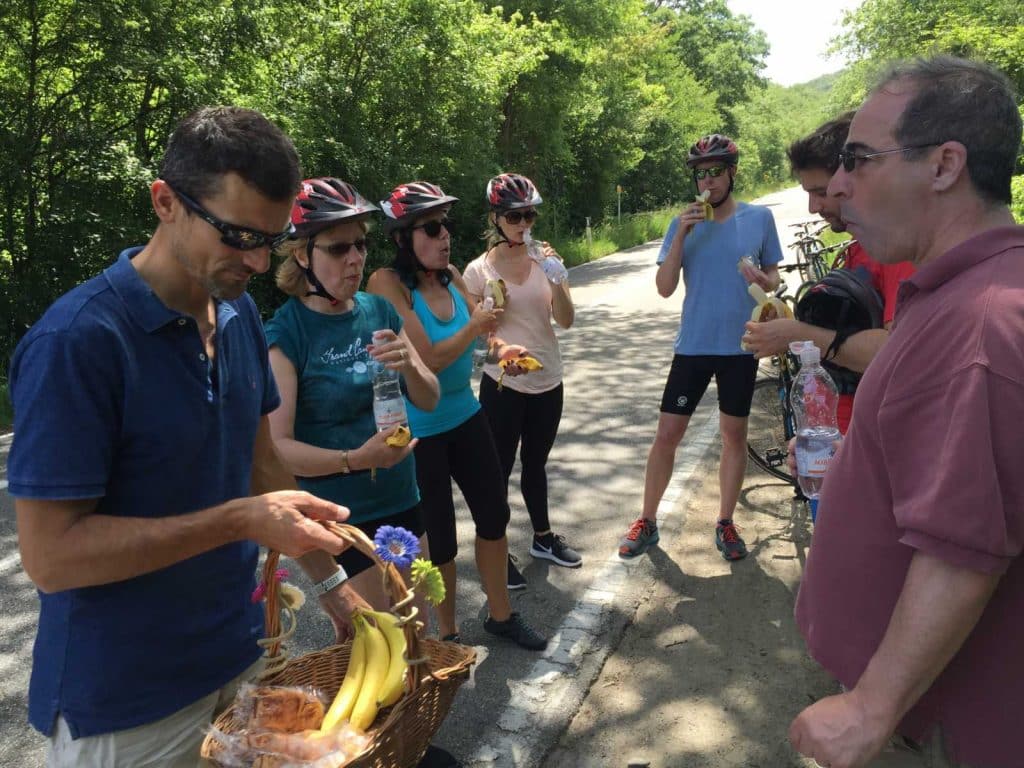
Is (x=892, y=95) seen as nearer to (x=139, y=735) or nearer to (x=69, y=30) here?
(x=139, y=735)

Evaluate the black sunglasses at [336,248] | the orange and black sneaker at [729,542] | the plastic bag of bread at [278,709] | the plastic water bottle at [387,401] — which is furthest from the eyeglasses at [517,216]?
the plastic bag of bread at [278,709]

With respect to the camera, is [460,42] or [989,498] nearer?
[989,498]

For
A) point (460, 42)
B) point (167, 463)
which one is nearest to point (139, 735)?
point (167, 463)

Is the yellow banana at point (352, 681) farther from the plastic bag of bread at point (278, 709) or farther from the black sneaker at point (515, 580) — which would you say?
the black sneaker at point (515, 580)

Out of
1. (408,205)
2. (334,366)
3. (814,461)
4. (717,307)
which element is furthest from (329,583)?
(717,307)

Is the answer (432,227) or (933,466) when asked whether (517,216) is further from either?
(933,466)

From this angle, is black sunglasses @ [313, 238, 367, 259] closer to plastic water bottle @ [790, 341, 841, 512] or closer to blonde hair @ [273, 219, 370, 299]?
blonde hair @ [273, 219, 370, 299]

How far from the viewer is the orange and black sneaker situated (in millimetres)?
4559

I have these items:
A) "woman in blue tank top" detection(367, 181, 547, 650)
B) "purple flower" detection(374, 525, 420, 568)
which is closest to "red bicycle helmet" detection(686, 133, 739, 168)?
"woman in blue tank top" detection(367, 181, 547, 650)

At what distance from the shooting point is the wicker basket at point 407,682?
179 cm

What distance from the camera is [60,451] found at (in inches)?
60.1

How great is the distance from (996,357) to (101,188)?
10855mm

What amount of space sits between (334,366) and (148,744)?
1398 mm

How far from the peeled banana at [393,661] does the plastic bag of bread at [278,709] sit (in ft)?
0.55
